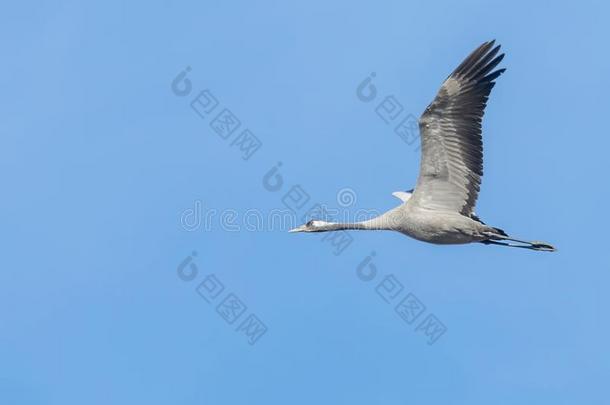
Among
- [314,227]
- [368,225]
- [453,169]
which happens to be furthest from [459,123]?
[314,227]

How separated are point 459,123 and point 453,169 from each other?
4.07 feet

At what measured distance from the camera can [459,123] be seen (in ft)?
109

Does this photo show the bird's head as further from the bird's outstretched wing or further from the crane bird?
the bird's outstretched wing

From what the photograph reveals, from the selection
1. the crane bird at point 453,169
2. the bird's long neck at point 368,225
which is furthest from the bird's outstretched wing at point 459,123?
the bird's long neck at point 368,225

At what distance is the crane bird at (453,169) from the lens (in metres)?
33.2

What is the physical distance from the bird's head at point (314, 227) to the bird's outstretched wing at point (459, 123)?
10.1 feet

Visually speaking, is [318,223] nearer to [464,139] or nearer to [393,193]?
[393,193]

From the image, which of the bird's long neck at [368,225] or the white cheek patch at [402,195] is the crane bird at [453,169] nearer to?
the bird's long neck at [368,225]

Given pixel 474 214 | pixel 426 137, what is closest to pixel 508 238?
pixel 474 214

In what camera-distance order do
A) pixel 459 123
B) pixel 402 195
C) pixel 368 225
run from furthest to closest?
pixel 402 195 → pixel 368 225 → pixel 459 123

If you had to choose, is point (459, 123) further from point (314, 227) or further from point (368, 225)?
point (314, 227)

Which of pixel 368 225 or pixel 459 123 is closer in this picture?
pixel 459 123

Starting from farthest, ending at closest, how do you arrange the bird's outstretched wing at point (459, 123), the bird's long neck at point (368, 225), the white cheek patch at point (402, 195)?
the white cheek patch at point (402, 195), the bird's long neck at point (368, 225), the bird's outstretched wing at point (459, 123)

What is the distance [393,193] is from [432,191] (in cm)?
280
